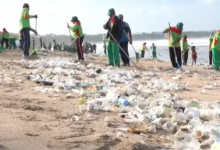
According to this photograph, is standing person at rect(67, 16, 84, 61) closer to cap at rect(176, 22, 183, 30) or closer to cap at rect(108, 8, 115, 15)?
cap at rect(108, 8, 115, 15)

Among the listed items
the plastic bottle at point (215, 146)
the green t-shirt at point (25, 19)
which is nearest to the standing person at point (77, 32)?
the green t-shirt at point (25, 19)

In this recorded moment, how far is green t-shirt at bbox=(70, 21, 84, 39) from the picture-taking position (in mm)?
11359

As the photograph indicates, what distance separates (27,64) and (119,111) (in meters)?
5.62

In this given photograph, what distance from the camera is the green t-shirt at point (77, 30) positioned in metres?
11.4

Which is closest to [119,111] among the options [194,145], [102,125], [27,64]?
[102,125]

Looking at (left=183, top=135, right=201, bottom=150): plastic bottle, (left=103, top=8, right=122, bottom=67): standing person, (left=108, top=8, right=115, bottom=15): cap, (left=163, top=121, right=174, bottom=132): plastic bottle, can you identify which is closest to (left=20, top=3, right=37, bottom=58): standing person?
(left=103, top=8, right=122, bottom=67): standing person

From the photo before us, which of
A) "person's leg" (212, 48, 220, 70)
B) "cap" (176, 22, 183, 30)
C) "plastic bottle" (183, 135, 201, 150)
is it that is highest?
"cap" (176, 22, 183, 30)

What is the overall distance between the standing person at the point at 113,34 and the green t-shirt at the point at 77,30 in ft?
4.20

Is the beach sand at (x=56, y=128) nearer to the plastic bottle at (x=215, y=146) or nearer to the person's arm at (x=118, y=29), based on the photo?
the plastic bottle at (x=215, y=146)

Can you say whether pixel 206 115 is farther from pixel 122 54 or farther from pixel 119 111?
pixel 122 54

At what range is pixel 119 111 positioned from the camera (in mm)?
4180

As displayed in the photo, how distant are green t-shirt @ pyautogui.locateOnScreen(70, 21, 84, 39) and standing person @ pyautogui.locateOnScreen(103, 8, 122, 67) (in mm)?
1280

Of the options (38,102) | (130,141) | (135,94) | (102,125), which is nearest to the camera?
(130,141)

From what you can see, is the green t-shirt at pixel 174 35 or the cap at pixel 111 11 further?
the green t-shirt at pixel 174 35
